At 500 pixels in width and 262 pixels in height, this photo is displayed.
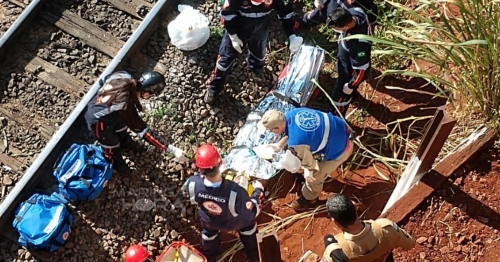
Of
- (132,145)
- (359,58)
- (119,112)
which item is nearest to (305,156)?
(359,58)

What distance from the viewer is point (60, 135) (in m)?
6.36

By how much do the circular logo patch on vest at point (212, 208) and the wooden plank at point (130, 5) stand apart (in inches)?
106

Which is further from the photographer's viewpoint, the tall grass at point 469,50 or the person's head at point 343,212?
the tall grass at point 469,50

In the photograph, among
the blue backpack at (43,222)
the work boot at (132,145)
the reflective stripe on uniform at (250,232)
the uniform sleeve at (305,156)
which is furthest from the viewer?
the work boot at (132,145)

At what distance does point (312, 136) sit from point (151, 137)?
1522 mm

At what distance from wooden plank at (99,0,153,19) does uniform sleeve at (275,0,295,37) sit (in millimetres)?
1478

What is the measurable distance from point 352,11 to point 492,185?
205 cm

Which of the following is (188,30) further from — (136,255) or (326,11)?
(136,255)

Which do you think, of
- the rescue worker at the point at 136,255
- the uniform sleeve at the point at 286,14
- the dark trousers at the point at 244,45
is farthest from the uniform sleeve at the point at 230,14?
the rescue worker at the point at 136,255

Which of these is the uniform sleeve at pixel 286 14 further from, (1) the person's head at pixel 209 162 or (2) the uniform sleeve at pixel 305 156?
(1) the person's head at pixel 209 162

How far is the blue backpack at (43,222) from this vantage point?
5.91m

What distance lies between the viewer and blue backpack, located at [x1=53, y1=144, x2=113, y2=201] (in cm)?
610

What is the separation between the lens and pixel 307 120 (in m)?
5.63

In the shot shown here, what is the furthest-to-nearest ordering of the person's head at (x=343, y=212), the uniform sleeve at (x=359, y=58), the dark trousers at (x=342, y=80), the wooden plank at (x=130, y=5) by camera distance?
the wooden plank at (x=130, y=5)
the dark trousers at (x=342, y=80)
the uniform sleeve at (x=359, y=58)
the person's head at (x=343, y=212)
